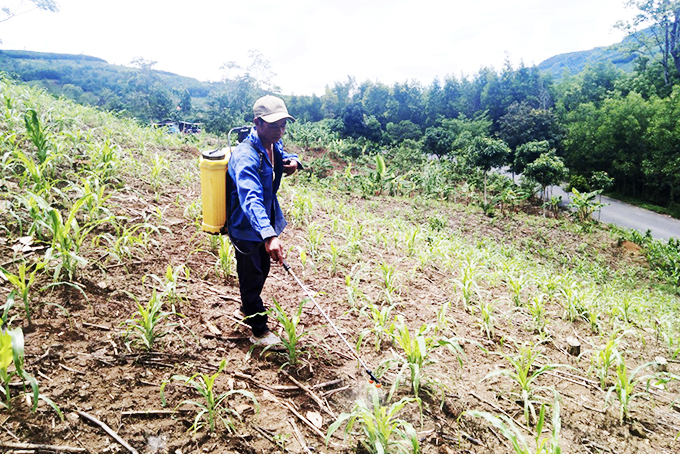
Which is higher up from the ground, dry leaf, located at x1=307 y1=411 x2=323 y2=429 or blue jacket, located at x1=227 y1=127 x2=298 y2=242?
blue jacket, located at x1=227 y1=127 x2=298 y2=242

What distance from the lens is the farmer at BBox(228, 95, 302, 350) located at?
1.94 meters

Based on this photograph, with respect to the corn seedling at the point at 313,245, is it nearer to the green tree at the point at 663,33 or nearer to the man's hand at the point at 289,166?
the man's hand at the point at 289,166

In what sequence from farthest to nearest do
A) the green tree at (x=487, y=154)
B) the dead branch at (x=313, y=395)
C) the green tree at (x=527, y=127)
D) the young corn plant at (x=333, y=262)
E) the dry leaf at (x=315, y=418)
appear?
the green tree at (x=527, y=127) < the green tree at (x=487, y=154) < the young corn plant at (x=333, y=262) < the dead branch at (x=313, y=395) < the dry leaf at (x=315, y=418)

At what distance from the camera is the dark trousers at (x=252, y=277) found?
2137 mm

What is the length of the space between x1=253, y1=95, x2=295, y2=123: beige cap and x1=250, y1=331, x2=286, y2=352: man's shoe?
1337 mm

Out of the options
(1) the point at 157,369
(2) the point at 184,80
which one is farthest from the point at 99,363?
(2) the point at 184,80

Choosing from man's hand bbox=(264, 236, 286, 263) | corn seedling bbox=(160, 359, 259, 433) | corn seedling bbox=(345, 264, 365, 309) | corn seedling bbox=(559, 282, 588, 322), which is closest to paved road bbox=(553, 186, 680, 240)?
corn seedling bbox=(559, 282, 588, 322)

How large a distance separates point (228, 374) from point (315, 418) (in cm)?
54

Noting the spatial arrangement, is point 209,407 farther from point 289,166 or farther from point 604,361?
point 604,361

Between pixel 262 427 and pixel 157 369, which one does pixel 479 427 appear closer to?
pixel 262 427

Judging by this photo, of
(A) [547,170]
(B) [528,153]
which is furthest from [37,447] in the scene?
(B) [528,153]

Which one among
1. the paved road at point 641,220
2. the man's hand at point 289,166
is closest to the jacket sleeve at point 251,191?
the man's hand at point 289,166

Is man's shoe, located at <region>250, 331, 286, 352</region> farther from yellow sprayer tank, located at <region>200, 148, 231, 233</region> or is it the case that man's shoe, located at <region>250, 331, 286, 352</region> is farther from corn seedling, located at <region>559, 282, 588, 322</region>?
corn seedling, located at <region>559, 282, 588, 322</region>

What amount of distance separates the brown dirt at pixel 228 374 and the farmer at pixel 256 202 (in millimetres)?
239
